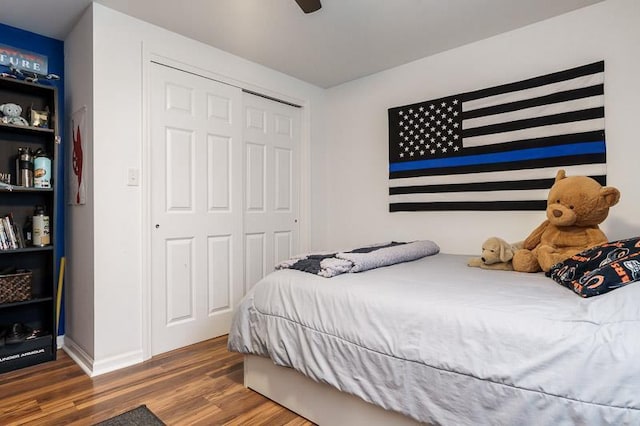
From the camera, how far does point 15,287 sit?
7.69ft

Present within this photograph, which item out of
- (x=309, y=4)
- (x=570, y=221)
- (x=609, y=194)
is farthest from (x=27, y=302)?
(x=609, y=194)

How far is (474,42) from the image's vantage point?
2814 millimetres

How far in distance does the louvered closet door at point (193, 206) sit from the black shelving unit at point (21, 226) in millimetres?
677

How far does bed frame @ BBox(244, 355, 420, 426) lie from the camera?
1.46 meters

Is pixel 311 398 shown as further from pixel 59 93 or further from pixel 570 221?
pixel 59 93

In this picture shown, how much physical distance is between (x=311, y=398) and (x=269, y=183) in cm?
A: 208

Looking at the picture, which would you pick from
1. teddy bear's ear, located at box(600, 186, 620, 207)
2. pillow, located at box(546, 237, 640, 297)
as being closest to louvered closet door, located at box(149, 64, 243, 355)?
pillow, located at box(546, 237, 640, 297)

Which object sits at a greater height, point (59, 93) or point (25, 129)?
point (59, 93)

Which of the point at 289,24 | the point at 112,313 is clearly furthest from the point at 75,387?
the point at 289,24

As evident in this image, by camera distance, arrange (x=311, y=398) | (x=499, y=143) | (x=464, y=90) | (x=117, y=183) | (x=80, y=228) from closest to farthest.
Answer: (x=311, y=398), (x=117, y=183), (x=80, y=228), (x=499, y=143), (x=464, y=90)

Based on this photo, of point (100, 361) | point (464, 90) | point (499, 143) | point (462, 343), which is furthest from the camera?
point (464, 90)

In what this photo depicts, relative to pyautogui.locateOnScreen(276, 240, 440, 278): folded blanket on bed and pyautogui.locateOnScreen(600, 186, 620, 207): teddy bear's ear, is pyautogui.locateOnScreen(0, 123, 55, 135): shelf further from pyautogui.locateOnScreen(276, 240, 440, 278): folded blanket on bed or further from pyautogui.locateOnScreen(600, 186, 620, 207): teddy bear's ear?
pyautogui.locateOnScreen(600, 186, 620, 207): teddy bear's ear

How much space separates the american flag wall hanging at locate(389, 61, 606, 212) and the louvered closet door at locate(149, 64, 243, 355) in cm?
147

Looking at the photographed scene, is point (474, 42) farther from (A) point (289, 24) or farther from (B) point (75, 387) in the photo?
(B) point (75, 387)
